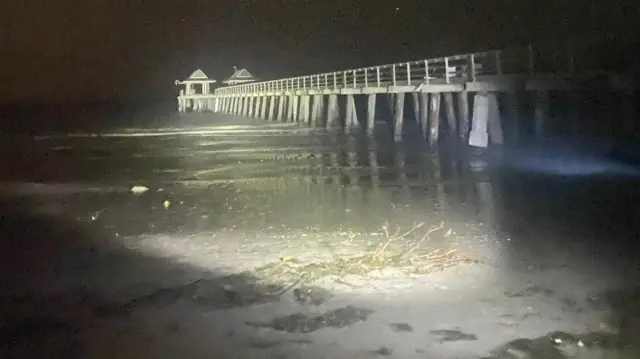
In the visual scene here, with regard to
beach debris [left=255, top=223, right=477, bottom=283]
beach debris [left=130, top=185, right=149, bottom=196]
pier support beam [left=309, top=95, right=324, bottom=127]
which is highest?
pier support beam [left=309, top=95, right=324, bottom=127]

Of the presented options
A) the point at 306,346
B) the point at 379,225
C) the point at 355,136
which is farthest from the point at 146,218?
the point at 355,136

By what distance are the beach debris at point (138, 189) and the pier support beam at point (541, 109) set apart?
9.16 metres

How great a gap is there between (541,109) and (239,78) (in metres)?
86.9

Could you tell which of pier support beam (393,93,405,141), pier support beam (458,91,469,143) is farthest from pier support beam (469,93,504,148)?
pier support beam (393,93,405,141)

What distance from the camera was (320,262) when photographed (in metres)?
8.45

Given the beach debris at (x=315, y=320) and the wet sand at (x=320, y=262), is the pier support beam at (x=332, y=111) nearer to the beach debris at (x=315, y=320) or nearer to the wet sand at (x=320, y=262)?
the wet sand at (x=320, y=262)

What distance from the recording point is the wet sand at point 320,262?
241 inches

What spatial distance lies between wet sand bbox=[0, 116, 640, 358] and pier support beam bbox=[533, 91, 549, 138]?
3.16m

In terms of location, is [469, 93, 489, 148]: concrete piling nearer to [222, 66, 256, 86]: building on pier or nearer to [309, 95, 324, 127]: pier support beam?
[309, 95, 324, 127]: pier support beam

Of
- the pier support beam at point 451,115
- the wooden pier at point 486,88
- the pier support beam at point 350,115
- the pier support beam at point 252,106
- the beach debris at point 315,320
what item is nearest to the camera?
the beach debris at point 315,320

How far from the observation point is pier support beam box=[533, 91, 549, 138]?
60.0 feet

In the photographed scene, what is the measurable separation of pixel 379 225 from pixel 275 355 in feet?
16.0

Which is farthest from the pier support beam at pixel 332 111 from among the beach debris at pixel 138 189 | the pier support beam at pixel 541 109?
the beach debris at pixel 138 189

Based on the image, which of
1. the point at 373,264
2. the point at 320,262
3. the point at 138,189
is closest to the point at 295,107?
the point at 138,189
